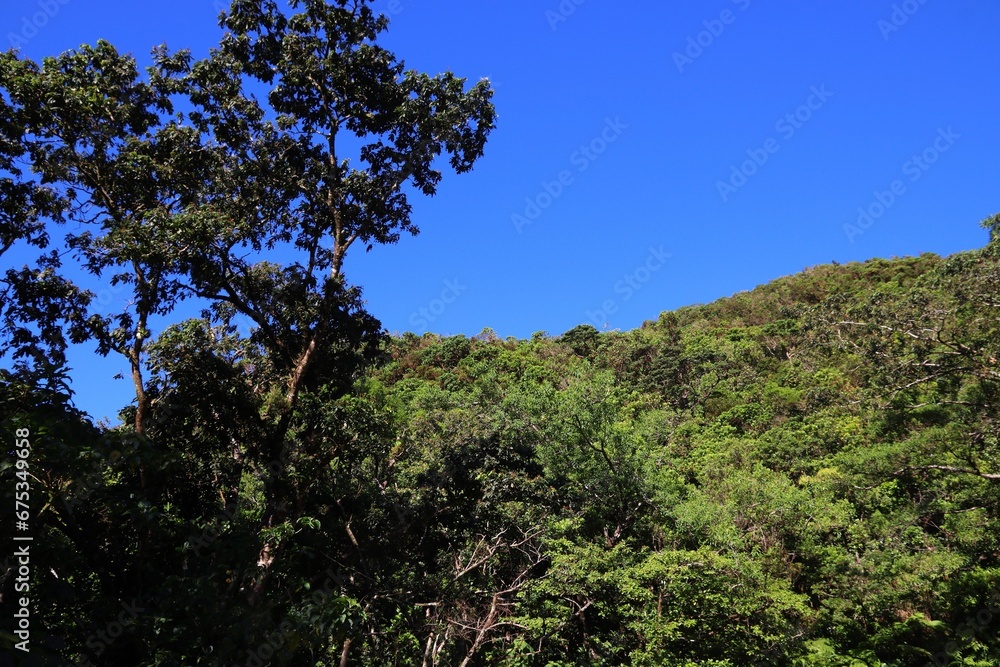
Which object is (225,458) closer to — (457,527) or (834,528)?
(457,527)

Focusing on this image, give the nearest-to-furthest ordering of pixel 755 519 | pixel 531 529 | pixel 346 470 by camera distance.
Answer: pixel 346 470
pixel 531 529
pixel 755 519

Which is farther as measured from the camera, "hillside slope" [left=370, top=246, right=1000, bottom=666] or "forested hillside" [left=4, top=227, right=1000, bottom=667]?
"hillside slope" [left=370, top=246, right=1000, bottom=666]

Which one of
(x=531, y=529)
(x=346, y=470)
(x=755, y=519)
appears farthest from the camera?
(x=755, y=519)

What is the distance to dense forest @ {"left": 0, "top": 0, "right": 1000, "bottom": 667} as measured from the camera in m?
5.71

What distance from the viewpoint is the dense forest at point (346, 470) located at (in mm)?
5707

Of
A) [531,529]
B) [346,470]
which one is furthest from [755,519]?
[346,470]

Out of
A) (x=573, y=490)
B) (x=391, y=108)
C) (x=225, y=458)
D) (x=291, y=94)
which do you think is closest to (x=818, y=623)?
(x=573, y=490)

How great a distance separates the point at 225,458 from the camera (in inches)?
356

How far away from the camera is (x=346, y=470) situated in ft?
33.6

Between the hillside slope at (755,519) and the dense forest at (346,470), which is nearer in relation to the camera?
the dense forest at (346,470)

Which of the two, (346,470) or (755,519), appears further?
(755,519)

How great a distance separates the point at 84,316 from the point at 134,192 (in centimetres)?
189

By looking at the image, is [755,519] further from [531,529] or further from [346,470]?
[346,470]

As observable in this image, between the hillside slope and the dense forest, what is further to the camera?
the hillside slope
